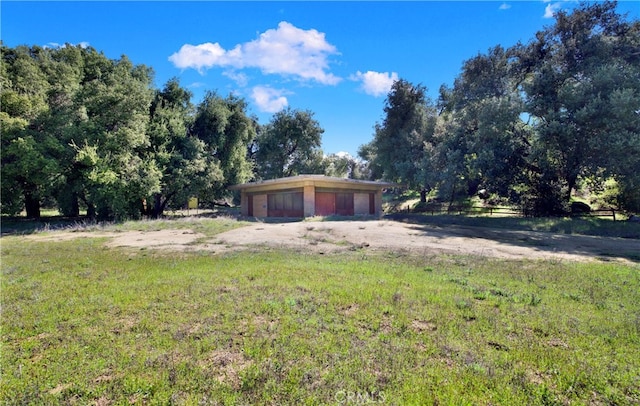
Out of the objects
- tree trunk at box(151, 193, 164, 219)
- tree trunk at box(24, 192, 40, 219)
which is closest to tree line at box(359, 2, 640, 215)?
tree trunk at box(151, 193, 164, 219)

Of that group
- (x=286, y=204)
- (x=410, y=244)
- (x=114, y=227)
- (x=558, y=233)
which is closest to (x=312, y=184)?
(x=286, y=204)

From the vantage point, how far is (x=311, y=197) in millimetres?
21172

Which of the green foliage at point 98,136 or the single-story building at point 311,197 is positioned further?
the single-story building at point 311,197

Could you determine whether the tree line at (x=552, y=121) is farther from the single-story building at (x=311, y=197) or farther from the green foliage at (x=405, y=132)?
the single-story building at (x=311, y=197)

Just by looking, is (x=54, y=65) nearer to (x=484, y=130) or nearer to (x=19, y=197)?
(x=19, y=197)

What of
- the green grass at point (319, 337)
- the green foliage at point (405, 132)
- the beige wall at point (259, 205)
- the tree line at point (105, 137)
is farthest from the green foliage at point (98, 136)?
the green foliage at point (405, 132)

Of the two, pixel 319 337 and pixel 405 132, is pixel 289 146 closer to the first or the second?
pixel 405 132

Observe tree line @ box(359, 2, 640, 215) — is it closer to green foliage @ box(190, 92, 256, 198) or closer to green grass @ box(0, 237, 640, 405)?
green grass @ box(0, 237, 640, 405)

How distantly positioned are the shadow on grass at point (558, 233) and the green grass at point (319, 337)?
4504 mm

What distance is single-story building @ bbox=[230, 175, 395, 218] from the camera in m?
21.3

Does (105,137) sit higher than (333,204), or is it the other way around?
(105,137)

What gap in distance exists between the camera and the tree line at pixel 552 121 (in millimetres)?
15609

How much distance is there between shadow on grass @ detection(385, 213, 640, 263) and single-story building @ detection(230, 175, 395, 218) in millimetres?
4272

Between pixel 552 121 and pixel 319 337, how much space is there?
19070mm
